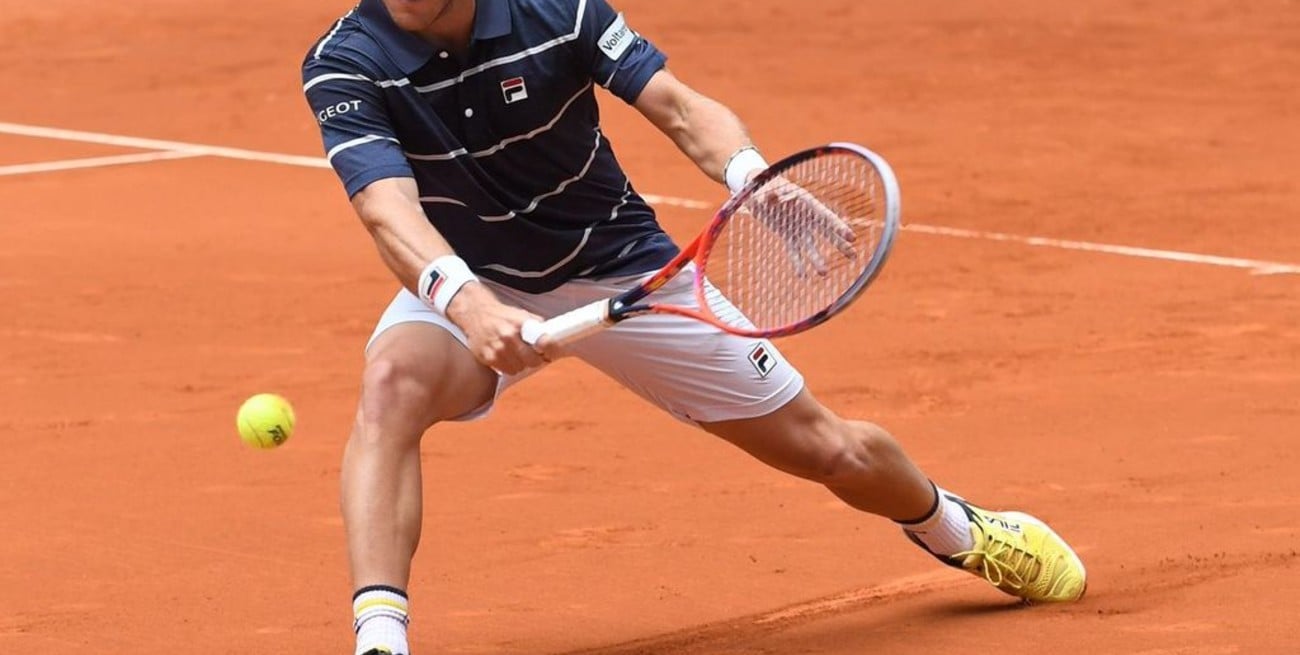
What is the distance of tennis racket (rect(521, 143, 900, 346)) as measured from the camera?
16.6 ft

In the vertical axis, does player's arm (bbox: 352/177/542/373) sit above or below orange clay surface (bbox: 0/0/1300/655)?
above

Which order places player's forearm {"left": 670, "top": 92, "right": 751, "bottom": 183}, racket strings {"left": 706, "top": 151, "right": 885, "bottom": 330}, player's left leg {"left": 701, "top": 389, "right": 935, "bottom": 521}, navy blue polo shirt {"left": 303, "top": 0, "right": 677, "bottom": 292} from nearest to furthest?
1. racket strings {"left": 706, "top": 151, "right": 885, "bottom": 330}
2. navy blue polo shirt {"left": 303, "top": 0, "right": 677, "bottom": 292}
3. player's forearm {"left": 670, "top": 92, "right": 751, "bottom": 183}
4. player's left leg {"left": 701, "top": 389, "right": 935, "bottom": 521}

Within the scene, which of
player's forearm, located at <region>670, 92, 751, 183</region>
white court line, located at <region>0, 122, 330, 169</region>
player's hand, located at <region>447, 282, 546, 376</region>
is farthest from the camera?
white court line, located at <region>0, 122, 330, 169</region>

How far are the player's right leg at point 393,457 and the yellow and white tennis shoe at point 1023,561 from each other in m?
1.45

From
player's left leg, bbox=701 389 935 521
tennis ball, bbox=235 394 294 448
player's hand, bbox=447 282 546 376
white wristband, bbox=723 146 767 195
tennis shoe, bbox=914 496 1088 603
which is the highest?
white wristband, bbox=723 146 767 195

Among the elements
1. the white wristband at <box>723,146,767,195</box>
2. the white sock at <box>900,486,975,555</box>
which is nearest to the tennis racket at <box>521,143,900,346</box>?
the white wristband at <box>723,146,767,195</box>

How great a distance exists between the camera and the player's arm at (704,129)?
5523 millimetres

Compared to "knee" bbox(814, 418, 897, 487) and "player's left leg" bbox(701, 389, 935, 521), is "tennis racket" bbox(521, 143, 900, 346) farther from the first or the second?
"knee" bbox(814, 418, 897, 487)

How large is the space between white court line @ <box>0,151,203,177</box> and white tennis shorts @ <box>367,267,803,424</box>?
29.7 ft

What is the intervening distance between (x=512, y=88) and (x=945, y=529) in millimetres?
1627

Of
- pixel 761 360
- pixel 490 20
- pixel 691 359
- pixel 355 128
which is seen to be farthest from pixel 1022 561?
pixel 355 128

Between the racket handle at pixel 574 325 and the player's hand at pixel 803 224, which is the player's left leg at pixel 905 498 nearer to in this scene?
the player's hand at pixel 803 224

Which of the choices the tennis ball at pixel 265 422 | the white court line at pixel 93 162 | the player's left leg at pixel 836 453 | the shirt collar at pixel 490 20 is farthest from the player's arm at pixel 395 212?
the white court line at pixel 93 162

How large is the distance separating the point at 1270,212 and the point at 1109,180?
1.24m
